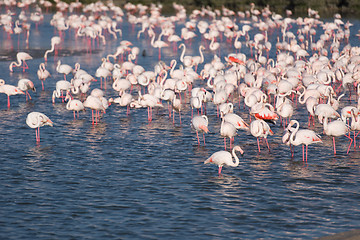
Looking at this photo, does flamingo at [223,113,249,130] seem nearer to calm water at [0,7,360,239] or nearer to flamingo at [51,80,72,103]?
calm water at [0,7,360,239]

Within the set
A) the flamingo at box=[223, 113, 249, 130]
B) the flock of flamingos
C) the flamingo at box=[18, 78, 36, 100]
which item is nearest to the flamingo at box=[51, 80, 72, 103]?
the flock of flamingos

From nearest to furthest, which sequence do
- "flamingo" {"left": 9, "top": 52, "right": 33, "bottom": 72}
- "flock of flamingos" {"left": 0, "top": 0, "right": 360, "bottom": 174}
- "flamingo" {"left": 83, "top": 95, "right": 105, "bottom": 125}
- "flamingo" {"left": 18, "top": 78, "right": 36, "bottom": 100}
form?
"flock of flamingos" {"left": 0, "top": 0, "right": 360, "bottom": 174}, "flamingo" {"left": 83, "top": 95, "right": 105, "bottom": 125}, "flamingo" {"left": 18, "top": 78, "right": 36, "bottom": 100}, "flamingo" {"left": 9, "top": 52, "right": 33, "bottom": 72}

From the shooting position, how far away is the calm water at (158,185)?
33.2ft

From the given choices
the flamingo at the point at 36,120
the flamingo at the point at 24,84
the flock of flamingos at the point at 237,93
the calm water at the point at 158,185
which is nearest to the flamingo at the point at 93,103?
the flock of flamingos at the point at 237,93

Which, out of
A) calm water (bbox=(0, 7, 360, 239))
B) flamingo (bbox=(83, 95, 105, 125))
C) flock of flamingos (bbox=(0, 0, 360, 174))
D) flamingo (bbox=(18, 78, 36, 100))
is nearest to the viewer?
calm water (bbox=(0, 7, 360, 239))

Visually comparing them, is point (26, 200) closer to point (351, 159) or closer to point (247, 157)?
point (247, 157)

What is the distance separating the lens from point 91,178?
12.6 meters

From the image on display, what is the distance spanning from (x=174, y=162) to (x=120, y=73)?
896cm

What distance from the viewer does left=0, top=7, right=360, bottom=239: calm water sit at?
33.2 feet

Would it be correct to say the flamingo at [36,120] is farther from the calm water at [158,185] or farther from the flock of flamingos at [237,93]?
the calm water at [158,185]

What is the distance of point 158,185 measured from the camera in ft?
40.1

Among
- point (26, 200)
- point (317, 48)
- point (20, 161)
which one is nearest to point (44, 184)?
point (26, 200)

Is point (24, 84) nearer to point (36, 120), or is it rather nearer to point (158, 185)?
point (36, 120)

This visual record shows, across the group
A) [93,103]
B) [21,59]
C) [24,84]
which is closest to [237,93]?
[93,103]
